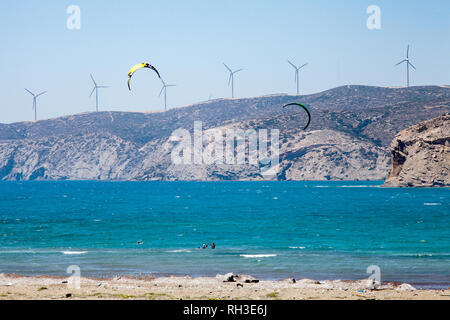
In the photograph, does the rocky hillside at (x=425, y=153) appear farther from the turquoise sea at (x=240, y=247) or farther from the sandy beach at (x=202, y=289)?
the sandy beach at (x=202, y=289)

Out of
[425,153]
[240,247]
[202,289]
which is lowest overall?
[240,247]

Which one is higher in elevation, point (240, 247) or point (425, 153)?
point (425, 153)

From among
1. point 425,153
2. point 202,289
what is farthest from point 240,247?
point 425,153

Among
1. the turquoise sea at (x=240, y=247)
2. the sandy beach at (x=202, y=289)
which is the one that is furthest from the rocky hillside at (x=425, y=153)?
the sandy beach at (x=202, y=289)

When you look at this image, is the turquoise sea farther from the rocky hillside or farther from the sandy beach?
the rocky hillside

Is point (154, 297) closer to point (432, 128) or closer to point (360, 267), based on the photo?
point (360, 267)

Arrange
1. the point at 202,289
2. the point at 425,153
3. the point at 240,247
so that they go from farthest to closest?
1. the point at 425,153
2. the point at 240,247
3. the point at 202,289

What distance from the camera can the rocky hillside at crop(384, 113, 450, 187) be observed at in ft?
596

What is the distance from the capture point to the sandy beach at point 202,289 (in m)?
26.8

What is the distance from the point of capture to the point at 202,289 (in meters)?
30.3

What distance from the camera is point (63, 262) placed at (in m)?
44.5

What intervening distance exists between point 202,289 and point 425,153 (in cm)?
16673

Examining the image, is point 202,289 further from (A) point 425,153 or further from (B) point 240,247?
(A) point 425,153
